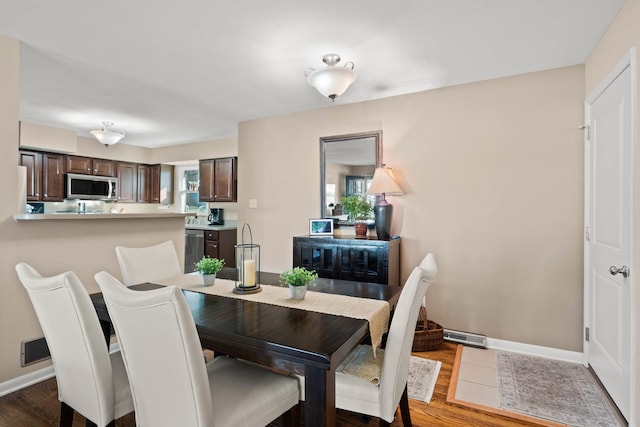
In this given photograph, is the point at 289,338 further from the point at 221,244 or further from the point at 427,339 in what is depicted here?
the point at 221,244

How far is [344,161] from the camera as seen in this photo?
11.9 ft

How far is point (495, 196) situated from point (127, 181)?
229 inches

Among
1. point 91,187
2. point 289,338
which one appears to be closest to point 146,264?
point 289,338

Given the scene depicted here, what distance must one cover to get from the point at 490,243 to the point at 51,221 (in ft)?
11.3

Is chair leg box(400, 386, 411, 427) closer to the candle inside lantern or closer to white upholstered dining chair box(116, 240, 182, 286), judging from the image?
the candle inside lantern

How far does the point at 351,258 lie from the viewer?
10.4 feet

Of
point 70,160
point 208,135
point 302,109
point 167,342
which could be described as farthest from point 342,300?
point 70,160

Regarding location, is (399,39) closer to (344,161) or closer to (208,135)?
(344,161)

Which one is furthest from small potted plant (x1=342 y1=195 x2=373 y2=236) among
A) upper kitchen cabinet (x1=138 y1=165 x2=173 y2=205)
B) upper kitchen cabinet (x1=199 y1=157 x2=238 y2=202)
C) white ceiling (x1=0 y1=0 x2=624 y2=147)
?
upper kitchen cabinet (x1=138 y1=165 x2=173 y2=205)

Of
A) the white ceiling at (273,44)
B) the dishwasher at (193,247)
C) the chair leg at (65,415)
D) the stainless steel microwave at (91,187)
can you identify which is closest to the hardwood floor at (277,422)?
the chair leg at (65,415)

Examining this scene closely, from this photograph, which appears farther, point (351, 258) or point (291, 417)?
point (351, 258)

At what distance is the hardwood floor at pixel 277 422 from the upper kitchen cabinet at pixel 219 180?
133 inches

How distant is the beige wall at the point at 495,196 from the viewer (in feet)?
8.79

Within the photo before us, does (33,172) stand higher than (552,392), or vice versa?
(33,172)
